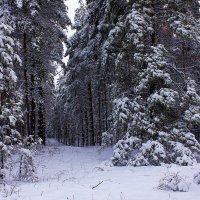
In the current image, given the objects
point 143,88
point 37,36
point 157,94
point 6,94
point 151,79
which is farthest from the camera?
point 37,36

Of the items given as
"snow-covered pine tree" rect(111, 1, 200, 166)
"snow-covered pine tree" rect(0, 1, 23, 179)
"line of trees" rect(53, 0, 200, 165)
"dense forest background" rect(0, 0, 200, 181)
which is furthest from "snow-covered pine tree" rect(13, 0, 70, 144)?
"snow-covered pine tree" rect(0, 1, 23, 179)

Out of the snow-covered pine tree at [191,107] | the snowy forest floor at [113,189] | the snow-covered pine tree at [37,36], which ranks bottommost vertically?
the snowy forest floor at [113,189]

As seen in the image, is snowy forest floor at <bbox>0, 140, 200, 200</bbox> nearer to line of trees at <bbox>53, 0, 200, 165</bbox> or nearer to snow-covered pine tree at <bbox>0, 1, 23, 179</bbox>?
line of trees at <bbox>53, 0, 200, 165</bbox>

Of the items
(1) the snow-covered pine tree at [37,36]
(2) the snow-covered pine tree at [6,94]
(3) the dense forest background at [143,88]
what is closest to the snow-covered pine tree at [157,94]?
(3) the dense forest background at [143,88]

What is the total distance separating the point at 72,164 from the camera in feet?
50.9

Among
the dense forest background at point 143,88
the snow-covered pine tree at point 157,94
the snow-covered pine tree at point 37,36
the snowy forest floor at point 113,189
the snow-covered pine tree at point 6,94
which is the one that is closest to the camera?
the snowy forest floor at point 113,189

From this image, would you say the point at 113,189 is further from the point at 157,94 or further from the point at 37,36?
the point at 37,36

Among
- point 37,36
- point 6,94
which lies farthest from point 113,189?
point 37,36

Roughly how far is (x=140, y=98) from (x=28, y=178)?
495cm

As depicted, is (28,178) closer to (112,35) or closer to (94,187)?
(94,187)

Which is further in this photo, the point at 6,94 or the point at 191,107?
the point at 191,107

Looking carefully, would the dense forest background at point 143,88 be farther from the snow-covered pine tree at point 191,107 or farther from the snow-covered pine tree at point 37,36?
the snow-covered pine tree at point 37,36

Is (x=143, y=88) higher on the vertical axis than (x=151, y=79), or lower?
lower

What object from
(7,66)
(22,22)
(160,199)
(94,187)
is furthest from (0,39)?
(22,22)
